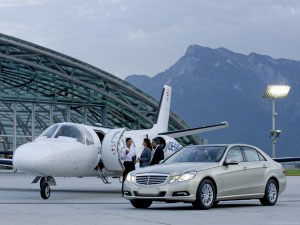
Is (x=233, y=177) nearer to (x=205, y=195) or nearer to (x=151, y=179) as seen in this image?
(x=205, y=195)

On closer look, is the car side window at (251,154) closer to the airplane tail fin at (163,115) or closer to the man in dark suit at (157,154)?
the man in dark suit at (157,154)

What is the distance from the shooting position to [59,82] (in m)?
53.6

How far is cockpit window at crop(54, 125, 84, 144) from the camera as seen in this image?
73.5 feet

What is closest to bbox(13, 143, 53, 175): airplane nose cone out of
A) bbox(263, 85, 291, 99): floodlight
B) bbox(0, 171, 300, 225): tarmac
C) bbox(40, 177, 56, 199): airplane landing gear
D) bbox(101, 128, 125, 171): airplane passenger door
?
bbox(40, 177, 56, 199): airplane landing gear

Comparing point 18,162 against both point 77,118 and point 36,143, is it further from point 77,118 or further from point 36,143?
point 77,118

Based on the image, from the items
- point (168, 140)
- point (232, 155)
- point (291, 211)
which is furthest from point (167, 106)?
point (291, 211)

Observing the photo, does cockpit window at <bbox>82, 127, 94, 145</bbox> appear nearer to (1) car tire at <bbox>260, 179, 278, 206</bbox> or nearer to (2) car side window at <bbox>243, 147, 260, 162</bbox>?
(2) car side window at <bbox>243, 147, 260, 162</bbox>

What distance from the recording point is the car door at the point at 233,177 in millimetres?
16984

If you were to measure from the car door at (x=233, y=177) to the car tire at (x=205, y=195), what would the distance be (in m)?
0.37

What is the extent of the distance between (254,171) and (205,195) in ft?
6.87

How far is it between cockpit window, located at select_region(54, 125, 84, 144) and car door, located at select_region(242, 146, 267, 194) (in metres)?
6.22

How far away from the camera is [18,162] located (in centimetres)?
2012

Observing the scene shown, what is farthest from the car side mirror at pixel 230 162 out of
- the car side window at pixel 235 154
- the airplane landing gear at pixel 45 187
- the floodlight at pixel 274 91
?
A: the floodlight at pixel 274 91

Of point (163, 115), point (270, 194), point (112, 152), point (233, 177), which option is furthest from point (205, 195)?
point (163, 115)
